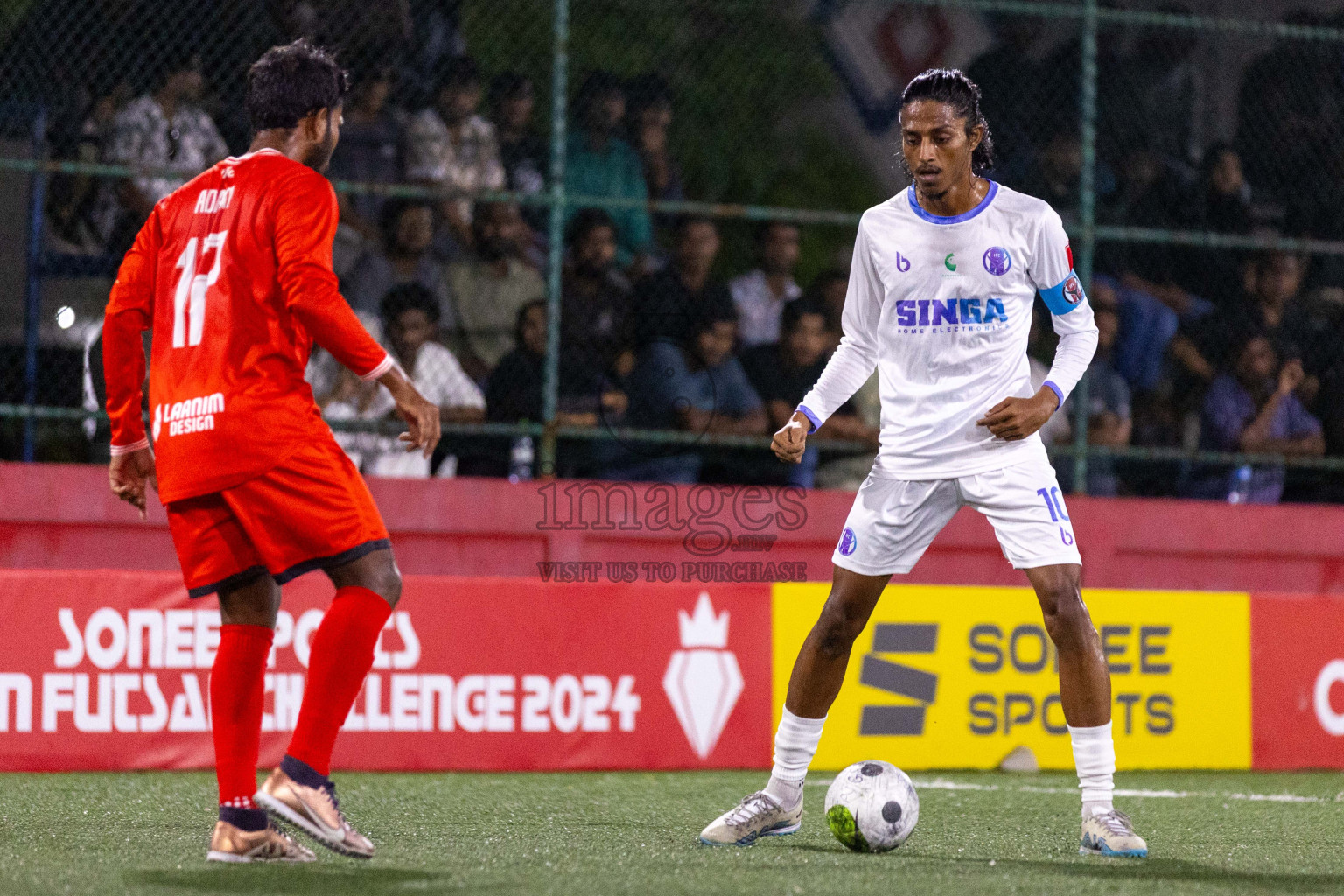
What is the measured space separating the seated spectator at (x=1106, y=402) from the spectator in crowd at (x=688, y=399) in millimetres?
1922

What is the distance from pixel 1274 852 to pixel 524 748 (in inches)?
133

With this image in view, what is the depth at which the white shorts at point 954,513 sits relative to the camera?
495 centimetres

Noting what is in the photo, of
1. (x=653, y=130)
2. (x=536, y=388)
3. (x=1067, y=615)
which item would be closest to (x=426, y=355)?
(x=536, y=388)

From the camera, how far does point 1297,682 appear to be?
8352 millimetres

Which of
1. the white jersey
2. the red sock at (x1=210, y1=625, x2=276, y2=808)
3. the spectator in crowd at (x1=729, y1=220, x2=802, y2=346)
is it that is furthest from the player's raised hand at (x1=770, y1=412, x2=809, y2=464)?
the spectator in crowd at (x1=729, y1=220, x2=802, y2=346)

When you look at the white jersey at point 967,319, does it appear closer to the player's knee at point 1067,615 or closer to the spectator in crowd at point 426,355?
the player's knee at point 1067,615

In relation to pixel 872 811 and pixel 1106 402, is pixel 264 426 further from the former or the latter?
pixel 1106 402

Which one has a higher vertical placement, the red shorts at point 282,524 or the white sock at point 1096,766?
the red shorts at point 282,524

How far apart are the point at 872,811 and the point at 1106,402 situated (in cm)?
533

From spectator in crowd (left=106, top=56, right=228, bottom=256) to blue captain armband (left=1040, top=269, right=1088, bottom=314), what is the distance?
4609mm

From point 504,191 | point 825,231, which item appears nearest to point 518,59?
point 504,191

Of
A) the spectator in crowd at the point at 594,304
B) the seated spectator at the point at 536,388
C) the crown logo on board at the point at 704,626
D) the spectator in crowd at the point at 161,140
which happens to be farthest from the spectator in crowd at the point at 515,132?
the crown logo on board at the point at 704,626

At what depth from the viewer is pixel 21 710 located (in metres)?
6.97

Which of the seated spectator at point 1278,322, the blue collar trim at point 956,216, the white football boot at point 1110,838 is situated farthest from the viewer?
the seated spectator at point 1278,322
